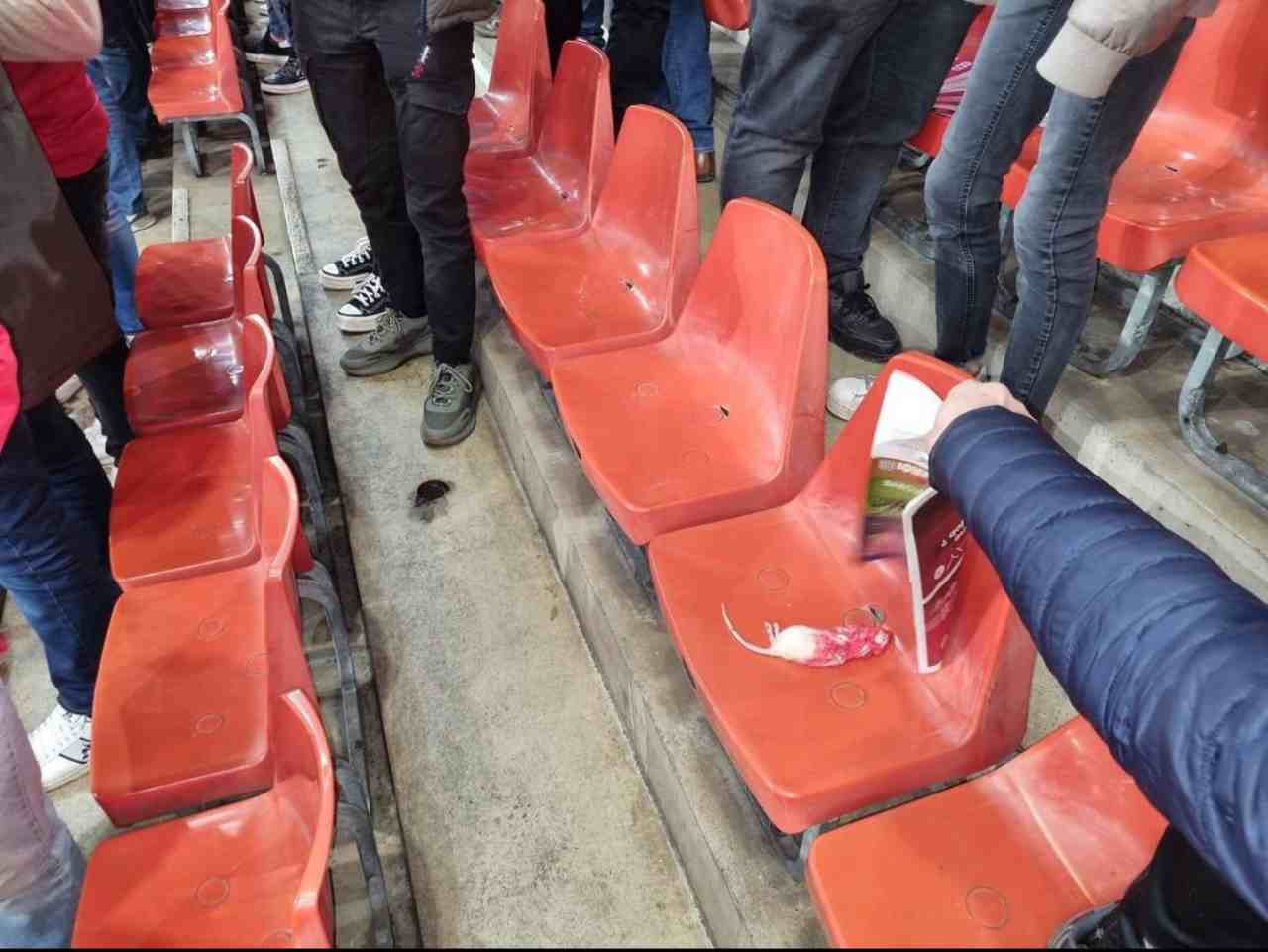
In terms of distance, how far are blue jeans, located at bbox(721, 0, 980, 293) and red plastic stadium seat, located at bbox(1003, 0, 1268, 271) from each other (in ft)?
1.07

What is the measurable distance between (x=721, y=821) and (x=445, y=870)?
410 millimetres

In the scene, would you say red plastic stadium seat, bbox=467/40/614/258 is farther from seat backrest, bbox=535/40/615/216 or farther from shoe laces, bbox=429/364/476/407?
shoe laces, bbox=429/364/476/407

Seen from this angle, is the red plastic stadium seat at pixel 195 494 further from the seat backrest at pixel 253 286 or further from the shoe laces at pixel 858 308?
the shoe laces at pixel 858 308

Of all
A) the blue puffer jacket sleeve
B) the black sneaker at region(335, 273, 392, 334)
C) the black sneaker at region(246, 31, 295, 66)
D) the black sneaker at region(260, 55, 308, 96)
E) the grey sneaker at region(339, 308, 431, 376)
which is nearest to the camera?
the blue puffer jacket sleeve

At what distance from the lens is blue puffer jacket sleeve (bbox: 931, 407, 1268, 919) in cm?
67

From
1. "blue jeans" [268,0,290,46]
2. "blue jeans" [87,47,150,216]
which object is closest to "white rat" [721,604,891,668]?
"blue jeans" [87,47,150,216]

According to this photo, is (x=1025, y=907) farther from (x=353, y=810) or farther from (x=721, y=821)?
(x=353, y=810)

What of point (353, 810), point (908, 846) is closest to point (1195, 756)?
point (908, 846)

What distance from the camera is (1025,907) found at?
0.85 m

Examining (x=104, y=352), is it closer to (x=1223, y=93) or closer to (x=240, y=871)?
(x=240, y=871)

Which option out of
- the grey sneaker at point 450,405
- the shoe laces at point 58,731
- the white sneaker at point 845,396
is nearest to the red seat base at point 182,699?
the shoe laces at point 58,731

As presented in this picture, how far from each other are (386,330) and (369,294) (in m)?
0.22

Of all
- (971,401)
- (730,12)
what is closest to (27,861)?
(971,401)

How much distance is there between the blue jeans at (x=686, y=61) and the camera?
321 cm
